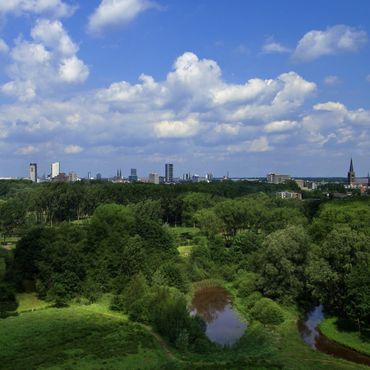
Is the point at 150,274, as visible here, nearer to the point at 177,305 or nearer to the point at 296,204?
the point at 177,305

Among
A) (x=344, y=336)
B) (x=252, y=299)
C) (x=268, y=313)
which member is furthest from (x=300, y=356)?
(x=252, y=299)

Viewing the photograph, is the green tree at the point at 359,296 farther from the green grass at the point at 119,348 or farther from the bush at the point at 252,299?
the bush at the point at 252,299

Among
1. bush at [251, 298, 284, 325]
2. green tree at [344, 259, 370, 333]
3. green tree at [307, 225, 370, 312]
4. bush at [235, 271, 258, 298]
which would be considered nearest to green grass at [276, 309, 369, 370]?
bush at [251, 298, 284, 325]

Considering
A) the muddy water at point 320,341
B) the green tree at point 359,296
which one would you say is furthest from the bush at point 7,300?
the green tree at point 359,296

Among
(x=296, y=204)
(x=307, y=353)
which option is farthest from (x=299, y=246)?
(x=296, y=204)

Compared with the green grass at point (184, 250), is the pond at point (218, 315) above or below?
below

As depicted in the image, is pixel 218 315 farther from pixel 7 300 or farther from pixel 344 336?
pixel 7 300

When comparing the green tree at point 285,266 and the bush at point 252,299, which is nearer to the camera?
the bush at point 252,299

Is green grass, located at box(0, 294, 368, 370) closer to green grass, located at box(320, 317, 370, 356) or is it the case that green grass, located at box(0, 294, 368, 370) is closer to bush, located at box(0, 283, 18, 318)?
green grass, located at box(320, 317, 370, 356)
